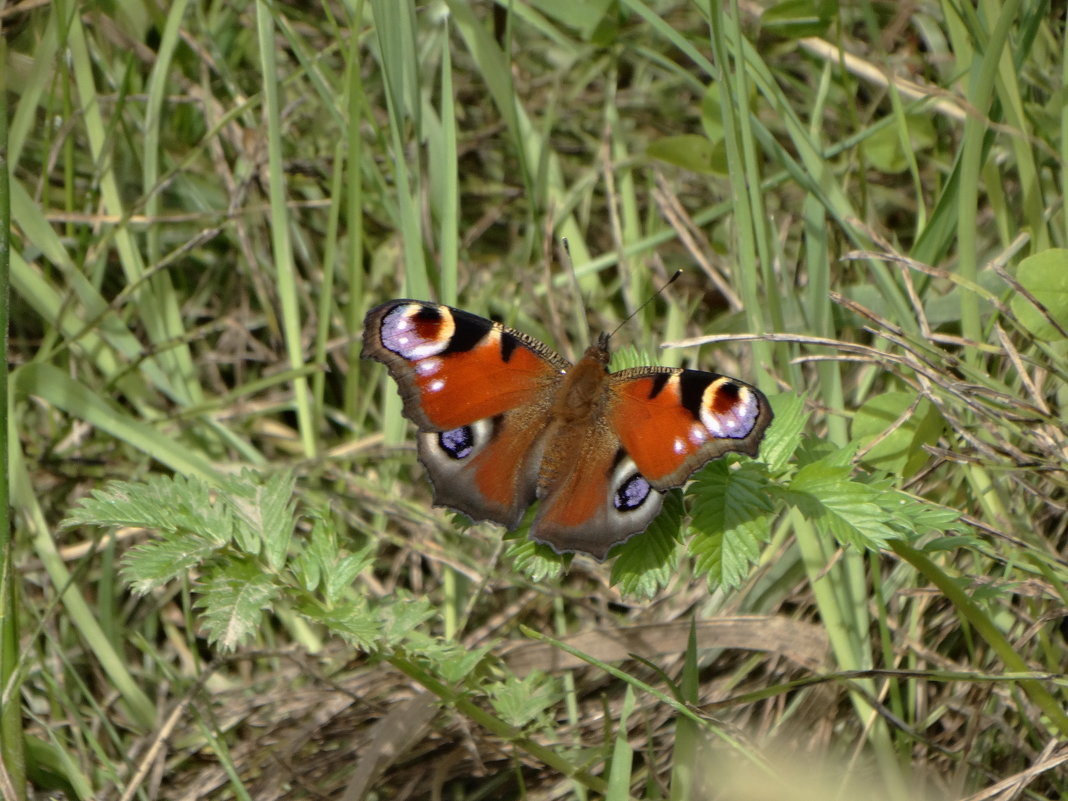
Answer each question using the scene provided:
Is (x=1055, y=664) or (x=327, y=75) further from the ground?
(x=327, y=75)


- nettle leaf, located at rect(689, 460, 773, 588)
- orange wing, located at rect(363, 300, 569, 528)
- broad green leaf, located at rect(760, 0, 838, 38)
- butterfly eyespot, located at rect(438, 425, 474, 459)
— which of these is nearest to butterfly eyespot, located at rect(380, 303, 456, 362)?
orange wing, located at rect(363, 300, 569, 528)

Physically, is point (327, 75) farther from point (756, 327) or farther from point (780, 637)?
point (780, 637)

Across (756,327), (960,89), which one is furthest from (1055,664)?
(960,89)

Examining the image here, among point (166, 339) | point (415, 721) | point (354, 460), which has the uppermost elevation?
point (166, 339)

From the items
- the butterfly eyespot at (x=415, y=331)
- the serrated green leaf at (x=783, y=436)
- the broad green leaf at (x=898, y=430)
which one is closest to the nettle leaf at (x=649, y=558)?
the serrated green leaf at (x=783, y=436)

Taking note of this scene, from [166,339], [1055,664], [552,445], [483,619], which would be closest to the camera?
[552,445]

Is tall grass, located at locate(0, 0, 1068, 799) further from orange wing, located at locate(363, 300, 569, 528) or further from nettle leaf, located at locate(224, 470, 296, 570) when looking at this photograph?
orange wing, located at locate(363, 300, 569, 528)

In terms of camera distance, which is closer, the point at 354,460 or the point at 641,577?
the point at 641,577
